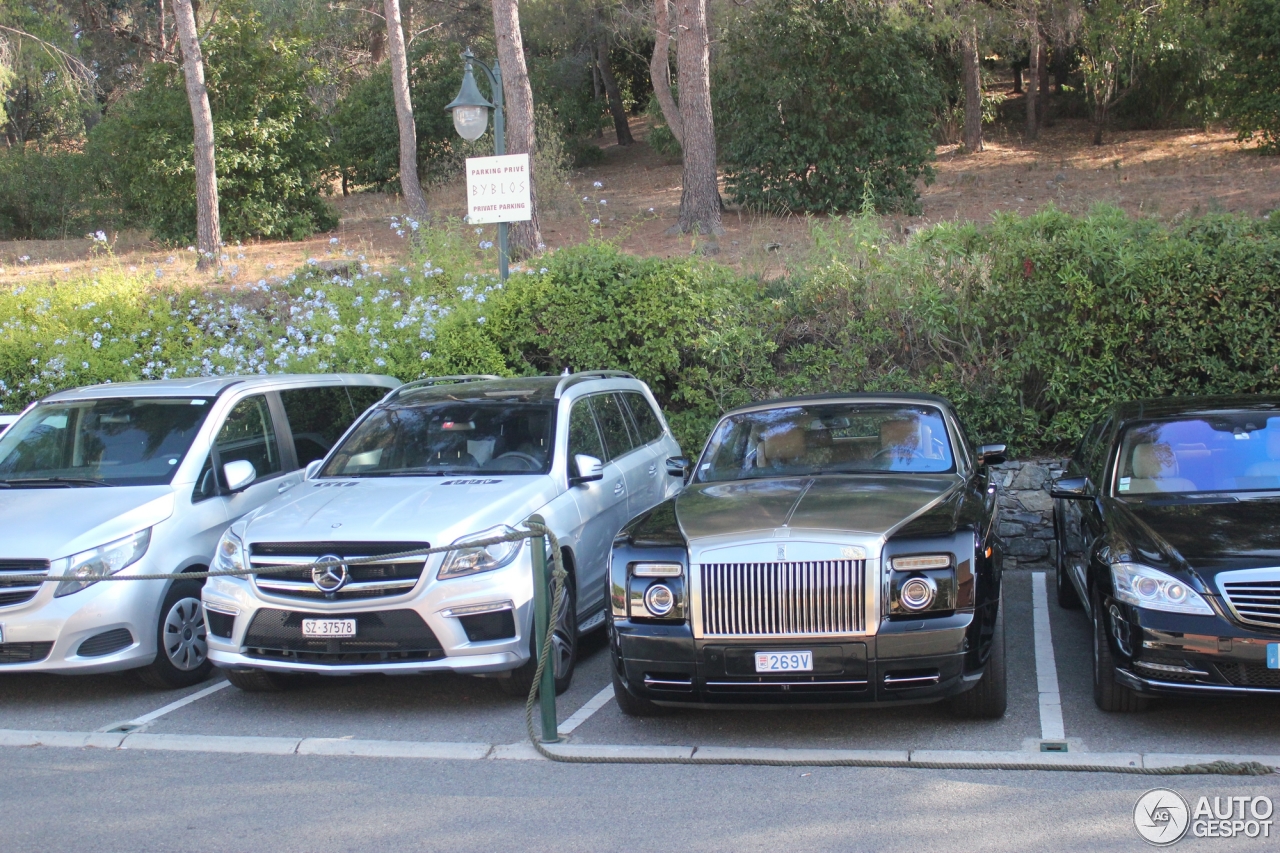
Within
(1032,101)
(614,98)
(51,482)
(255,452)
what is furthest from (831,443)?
(614,98)

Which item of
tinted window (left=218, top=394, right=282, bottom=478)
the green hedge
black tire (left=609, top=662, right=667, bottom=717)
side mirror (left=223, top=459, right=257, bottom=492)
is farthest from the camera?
the green hedge

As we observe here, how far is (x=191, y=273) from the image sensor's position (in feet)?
62.0

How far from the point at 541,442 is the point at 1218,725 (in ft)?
13.8

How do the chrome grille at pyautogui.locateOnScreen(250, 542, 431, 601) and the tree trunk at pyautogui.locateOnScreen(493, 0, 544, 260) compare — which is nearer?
the chrome grille at pyautogui.locateOnScreen(250, 542, 431, 601)

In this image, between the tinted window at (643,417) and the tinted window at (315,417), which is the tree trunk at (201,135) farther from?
the tinted window at (643,417)

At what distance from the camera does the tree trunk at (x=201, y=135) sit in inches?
797

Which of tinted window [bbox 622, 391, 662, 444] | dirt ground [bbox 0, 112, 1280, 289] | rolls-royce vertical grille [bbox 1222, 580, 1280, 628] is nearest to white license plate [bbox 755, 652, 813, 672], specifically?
rolls-royce vertical grille [bbox 1222, 580, 1280, 628]

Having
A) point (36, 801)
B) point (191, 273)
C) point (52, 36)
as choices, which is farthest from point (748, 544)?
point (52, 36)

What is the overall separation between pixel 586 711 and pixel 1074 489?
127 inches

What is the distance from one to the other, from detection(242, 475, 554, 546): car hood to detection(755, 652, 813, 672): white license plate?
1.81 metres

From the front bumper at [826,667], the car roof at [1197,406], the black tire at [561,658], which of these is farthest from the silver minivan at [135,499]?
the car roof at [1197,406]

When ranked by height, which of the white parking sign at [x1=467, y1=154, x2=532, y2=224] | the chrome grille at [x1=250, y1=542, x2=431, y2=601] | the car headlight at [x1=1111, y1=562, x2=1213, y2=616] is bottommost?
the car headlight at [x1=1111, y1=562, x2=1213, y2=616]

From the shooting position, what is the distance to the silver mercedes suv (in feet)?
20.1

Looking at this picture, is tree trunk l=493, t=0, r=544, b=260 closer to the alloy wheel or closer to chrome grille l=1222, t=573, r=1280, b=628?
the alloy wheel
